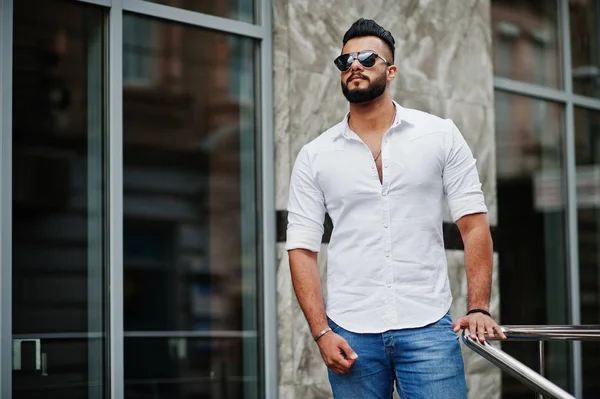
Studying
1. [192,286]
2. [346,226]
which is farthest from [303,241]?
[192,286]

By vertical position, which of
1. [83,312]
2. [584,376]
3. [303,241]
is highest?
[303,241]

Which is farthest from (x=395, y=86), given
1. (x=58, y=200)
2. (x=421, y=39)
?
(x=58, y=200)

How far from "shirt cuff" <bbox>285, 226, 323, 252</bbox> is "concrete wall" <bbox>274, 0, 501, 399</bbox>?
2609 millimetres

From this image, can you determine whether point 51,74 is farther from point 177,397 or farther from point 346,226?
point 346,226

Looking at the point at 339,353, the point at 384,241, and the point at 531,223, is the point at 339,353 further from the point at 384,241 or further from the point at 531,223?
the point at 531,223

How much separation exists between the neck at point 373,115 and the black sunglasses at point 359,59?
0.45 feet

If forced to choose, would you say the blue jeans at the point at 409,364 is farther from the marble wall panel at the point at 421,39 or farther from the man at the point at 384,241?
the marble wall panel at the point at 421,39

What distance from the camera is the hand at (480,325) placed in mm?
3561

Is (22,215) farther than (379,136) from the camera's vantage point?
Yes

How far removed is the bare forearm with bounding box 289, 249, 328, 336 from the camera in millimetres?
3693

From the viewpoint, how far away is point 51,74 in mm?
5668

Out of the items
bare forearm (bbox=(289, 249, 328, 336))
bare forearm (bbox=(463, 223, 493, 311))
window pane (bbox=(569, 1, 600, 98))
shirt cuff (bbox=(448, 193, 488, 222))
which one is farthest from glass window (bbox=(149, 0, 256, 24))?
window pane (bbox=(569, 1, 600, 98))

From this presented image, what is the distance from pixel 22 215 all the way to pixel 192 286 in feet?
3.99

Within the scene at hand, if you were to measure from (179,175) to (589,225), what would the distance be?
4507 millimetres
